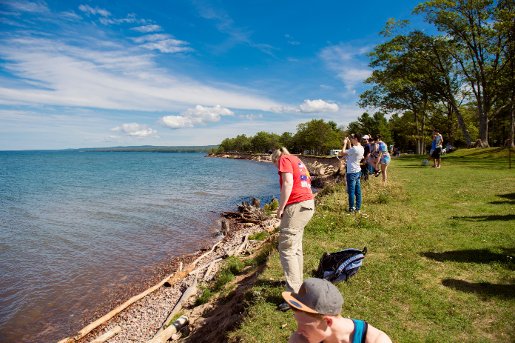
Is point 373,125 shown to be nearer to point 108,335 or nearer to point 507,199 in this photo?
point 507,199

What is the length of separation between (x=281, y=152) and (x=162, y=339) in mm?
5086

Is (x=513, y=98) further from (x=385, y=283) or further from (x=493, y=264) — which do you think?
(x=385, y=283)

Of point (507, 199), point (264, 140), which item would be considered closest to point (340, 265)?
point (507, 199)

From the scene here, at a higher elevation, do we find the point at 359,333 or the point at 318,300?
the point at 318,300

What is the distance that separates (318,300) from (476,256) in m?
6.90

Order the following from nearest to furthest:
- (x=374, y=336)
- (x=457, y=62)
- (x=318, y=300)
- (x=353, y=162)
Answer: (x=318, y=300), (x=374, y=336), (x=353, y=162), (x=457, y=62)

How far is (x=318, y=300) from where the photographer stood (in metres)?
2.34

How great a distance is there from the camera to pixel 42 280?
13.0m

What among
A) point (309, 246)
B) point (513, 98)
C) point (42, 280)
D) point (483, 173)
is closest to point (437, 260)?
point (309, 246)

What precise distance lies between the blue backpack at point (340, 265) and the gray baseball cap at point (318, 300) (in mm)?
4248

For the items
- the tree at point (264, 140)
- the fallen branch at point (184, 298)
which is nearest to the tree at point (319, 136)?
the tree at point (264, 140)

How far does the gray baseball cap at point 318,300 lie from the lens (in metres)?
2.34

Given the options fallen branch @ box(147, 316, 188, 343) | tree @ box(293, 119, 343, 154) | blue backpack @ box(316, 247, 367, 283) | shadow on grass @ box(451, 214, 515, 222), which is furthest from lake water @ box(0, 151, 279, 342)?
tree @ box(293, 119, 343, 154)

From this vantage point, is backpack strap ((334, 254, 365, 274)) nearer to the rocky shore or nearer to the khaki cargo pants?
the khaki cargo pants
